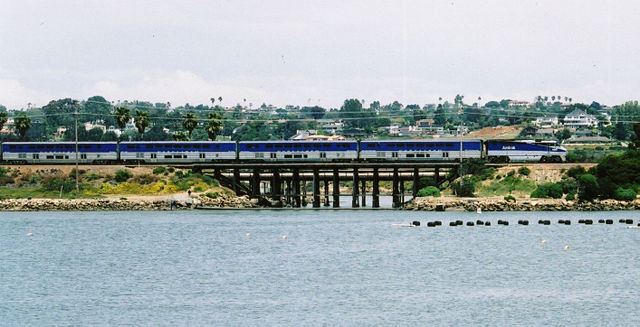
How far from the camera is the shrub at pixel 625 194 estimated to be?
117750 mm

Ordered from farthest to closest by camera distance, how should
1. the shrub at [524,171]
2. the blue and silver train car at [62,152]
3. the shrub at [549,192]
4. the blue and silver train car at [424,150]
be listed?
the blue and silver train car at [62,152]
the blue and silver train car at [424,150]
the shrub at [524,171]
the shrub at [549,192]

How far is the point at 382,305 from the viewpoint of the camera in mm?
52969

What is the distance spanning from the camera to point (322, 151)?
13488 cm

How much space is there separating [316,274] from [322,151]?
71.3m

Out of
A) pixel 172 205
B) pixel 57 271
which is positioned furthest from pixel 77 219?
pixel 57 271

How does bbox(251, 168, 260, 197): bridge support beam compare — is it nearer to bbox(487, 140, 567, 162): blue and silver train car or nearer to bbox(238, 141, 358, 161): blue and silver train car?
bbox(238, 141, 358, 161): blue and silver train car

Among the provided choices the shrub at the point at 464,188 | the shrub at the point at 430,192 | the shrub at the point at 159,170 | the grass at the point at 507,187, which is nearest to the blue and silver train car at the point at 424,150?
the grass at the point at 507,187

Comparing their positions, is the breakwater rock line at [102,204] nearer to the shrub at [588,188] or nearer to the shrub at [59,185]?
the shrub at [59,185]

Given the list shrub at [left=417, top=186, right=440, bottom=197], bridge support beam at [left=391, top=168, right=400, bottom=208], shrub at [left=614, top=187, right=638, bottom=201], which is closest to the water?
shrub at [left=614, top=187, right=638, bottom=201]

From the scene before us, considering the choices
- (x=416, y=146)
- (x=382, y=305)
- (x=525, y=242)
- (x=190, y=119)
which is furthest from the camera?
(x=190, y=119)

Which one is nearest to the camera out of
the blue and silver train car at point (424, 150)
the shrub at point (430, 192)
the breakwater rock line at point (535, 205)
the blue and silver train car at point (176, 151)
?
the breakwater rock line at point (535, 205)

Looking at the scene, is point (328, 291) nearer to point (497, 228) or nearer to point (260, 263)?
point (260, 263)

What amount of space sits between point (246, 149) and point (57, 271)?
70.1m

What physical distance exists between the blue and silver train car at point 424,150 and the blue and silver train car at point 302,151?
8.17 ft
